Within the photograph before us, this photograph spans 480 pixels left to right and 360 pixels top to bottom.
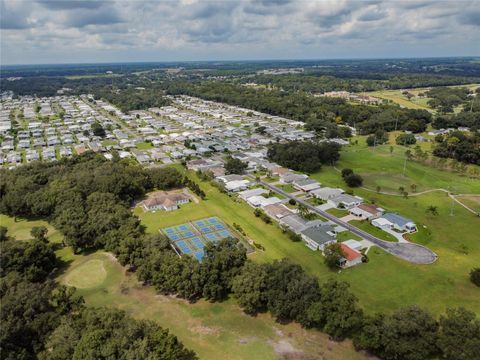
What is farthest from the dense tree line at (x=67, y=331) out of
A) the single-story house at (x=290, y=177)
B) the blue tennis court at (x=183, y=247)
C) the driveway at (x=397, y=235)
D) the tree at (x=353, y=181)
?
the tree at (x=353, y=181)

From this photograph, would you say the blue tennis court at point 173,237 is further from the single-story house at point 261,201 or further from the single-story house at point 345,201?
the single-story house at point 345,201

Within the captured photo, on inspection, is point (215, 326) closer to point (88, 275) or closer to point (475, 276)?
point (88, 275)

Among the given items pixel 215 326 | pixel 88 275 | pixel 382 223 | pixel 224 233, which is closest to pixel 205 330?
pixel 215 326

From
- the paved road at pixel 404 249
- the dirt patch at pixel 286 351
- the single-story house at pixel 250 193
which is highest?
the single-story house at pixel 250 193

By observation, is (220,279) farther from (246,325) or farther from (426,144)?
(426,144)

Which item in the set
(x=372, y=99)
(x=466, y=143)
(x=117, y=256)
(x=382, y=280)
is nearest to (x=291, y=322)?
(x=382, y=280)

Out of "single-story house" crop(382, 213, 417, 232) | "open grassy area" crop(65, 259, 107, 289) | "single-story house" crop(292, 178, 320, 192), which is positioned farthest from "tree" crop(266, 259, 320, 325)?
"single-story house" crop(292, 178, 320, 192)
